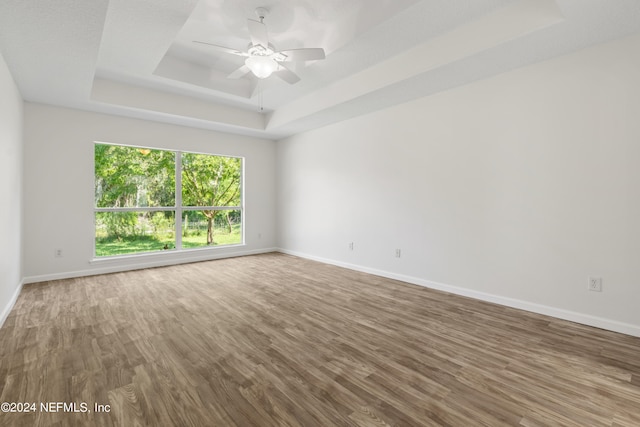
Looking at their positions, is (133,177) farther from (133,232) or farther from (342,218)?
(342,218)

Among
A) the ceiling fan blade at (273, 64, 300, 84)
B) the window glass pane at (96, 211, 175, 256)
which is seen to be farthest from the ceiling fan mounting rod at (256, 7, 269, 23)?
the window glass pane at (96, 211, 175, 256)

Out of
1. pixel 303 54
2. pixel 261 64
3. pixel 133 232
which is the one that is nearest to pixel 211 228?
pixel 133 232

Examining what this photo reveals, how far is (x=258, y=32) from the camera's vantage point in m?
2.56

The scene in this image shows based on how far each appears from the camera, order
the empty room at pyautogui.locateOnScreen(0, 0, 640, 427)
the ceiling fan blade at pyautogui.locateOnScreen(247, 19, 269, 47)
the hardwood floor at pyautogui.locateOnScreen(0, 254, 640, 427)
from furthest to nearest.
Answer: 1. the ceiling fan blade at pyautogui.locateOnScreen(247, 19, 269, 47)
2. the empty room at pyautogui.locateOnScreen(0, 0, 640, 427)
3. the hardwood floor at pyautogui.locateOnScreen(0, 254, 640, 427)

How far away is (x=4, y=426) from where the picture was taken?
144 centimetres

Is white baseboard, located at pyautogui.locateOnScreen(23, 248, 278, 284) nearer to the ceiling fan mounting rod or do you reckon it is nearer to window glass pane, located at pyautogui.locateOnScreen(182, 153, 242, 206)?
window glass pane, located at pyautogui.locateOnScreen(182, 153, 242, 206)

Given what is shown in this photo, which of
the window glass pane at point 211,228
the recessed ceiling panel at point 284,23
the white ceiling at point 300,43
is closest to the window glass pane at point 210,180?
the window glass pane at point 211,228

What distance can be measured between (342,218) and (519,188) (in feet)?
8.86

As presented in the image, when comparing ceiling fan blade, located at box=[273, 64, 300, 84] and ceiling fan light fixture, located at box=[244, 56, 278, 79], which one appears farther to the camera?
ceiling fan blade, located at box=[273, 64, 300, 84]

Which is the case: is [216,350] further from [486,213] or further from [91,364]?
[486,213]

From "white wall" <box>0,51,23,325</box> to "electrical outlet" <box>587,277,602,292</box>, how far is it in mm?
5454

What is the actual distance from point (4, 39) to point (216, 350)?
312cm

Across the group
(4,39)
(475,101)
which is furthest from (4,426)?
(475,101)

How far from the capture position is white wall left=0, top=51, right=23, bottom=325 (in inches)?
108
